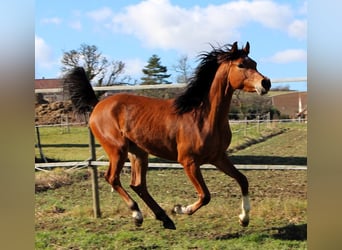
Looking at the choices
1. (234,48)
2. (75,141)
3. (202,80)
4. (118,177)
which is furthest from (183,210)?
(75,141)

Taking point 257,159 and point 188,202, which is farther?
point 257,159

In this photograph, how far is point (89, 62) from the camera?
388 cm

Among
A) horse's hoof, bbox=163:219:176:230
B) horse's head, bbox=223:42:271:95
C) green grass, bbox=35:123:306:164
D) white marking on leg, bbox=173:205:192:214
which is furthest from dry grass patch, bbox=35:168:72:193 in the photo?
horse's head, bbox=223:42:271:95

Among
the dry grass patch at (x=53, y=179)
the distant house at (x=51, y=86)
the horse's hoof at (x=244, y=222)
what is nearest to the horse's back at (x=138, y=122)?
the distant house at (x=51, y=86)

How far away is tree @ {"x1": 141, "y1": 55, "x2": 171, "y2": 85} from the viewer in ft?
12.3

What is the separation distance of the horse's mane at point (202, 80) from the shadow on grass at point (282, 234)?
0.96m

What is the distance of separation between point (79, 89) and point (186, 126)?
954mm

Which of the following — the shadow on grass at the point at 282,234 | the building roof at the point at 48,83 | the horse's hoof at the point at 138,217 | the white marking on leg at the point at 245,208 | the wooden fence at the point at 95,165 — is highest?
the building roof at the point at 48,83

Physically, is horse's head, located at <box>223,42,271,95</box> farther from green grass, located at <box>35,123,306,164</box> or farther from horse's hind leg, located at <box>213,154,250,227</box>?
green grass, located at <box>35,123,306,164</box>

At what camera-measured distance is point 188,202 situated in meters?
3.90

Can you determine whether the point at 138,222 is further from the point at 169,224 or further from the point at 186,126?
the point at 186,126

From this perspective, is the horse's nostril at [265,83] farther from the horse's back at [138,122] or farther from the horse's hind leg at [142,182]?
the horse's hind leg at [142,182]

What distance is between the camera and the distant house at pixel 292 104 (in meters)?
3.66
